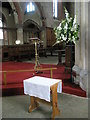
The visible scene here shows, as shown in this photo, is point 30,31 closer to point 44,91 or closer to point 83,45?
point 83,45

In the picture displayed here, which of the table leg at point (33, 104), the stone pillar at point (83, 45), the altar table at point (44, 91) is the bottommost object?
the table leg at point (33, 104)

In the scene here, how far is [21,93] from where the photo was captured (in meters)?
4.17

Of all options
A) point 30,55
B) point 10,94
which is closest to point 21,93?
point 10,94

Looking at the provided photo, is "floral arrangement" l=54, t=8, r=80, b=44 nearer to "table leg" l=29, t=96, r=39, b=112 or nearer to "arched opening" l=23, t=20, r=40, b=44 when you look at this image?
"table leg" l=29, t=96, r=39, b=112

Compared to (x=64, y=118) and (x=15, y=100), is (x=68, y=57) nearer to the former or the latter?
(x=15, y=100)

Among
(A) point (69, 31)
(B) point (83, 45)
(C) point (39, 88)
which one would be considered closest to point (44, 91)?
(C) point (39, 88)

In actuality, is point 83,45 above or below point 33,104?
above

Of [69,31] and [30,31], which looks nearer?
[69,31]

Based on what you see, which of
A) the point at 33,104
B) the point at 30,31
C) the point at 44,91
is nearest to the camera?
the point at 44,91

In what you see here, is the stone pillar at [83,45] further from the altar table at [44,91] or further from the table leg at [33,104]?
the table leg at [33,104]

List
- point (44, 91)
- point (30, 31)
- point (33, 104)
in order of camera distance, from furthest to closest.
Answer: point (30, 31) < point (33, 104) < point (44, 91)

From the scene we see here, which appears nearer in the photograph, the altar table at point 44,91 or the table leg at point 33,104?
the altar table at point 44,91

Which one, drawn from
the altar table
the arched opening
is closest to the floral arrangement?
the altar table

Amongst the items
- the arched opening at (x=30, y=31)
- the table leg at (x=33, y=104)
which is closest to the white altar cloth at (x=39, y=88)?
the table leg at (x=33, y=104)
